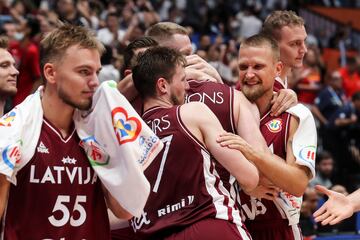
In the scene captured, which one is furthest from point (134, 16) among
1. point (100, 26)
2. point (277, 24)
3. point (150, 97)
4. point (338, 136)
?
point (150, 97)

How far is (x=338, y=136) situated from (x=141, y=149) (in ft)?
28.9

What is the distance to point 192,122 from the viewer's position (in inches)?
174

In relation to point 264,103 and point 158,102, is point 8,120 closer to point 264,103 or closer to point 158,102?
point 158,102

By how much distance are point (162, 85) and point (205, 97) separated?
1.25 ft

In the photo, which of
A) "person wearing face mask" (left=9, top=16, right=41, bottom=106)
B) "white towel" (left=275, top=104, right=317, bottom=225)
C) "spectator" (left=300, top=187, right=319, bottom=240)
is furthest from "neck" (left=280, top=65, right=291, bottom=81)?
"person wearing face mask" (left=9, top=16, right=41, bottom=106)

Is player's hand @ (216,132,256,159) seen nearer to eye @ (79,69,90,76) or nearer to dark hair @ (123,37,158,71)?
eye @ (79,69,90,76)

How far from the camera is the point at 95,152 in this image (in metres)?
4.20

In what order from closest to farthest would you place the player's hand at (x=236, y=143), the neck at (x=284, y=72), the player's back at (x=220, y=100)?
the player's hand at (x=236, y=143) → the player's back at (x=220, y=100) → the neck at (x=284, y=72)

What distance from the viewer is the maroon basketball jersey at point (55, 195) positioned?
4094 mm

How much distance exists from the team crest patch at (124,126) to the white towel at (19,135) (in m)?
0.42

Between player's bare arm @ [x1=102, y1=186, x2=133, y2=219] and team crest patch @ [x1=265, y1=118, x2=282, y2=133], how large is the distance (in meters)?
1.30

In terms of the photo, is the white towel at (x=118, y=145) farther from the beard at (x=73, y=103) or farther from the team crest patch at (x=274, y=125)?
the team crest patch at (x=274, y=125)

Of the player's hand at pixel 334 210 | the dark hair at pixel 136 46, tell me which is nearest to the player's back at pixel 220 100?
the dark hair at pixel 136 46

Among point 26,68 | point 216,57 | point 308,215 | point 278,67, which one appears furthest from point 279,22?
point 216,57
